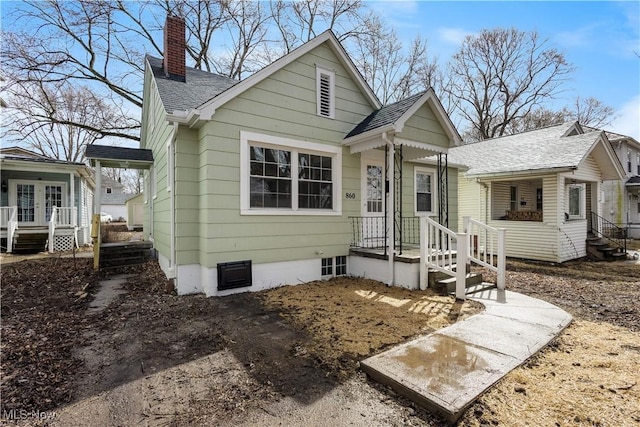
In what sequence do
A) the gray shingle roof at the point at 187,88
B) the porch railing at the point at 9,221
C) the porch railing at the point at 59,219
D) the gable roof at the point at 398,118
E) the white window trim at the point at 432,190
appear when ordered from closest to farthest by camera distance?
the gable roof at the point at 398,118 → the gray shingle roof at the point at 187,88 → the white window trim at the point at 432,190 → the porch railing at the point at 9,221 → the porch railing at the point at 59,219

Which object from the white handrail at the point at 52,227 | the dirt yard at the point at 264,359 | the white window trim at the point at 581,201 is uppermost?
the white window trim at the point at 581,201

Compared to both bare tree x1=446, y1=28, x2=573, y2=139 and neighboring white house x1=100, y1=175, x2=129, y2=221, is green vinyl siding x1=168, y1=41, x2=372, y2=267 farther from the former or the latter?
neighboring white house x1=100, y1=175, x2=129, y2=221

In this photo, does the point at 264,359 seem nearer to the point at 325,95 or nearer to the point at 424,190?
the point at 325,95

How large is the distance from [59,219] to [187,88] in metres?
9.89

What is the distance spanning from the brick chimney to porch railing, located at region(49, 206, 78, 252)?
26.7 ft

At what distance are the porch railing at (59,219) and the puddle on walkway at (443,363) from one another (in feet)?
47.6

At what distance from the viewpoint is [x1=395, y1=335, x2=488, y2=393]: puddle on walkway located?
2670 mm

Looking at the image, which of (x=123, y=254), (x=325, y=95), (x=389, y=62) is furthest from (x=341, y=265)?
(x=389, y=62)

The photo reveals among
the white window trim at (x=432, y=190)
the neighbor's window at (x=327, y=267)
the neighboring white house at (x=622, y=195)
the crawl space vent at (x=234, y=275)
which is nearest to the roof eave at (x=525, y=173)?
the white window trim at (x=432, y=190)

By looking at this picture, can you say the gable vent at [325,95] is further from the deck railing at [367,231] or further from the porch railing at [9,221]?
the porch railing at [9,221]

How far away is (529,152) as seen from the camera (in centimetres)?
1191

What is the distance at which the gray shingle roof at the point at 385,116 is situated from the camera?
6.34 metres

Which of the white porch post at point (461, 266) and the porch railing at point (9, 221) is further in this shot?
the porch railing at point (9, 221)

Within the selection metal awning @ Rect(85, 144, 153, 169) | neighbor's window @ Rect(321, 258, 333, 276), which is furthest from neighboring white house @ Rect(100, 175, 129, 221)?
neighbor's window @ Rect(321, 258, 333, 276)
